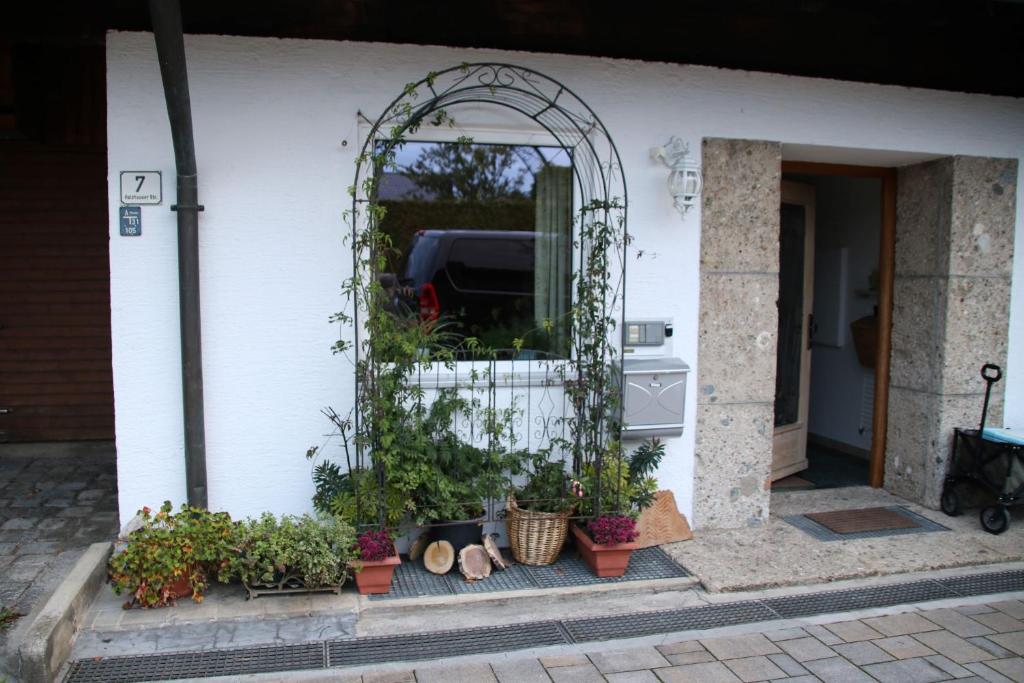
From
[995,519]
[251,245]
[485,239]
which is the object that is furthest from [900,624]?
[251,245]

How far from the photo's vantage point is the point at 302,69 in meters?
4.25

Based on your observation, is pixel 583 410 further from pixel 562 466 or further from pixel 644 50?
pixel 644 50

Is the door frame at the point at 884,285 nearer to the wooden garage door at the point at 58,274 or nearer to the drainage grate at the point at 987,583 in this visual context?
the drainage grate at the point at 987,583

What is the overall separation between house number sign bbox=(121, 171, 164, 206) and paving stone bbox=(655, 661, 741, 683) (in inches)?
135

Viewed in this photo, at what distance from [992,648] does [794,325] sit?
10.3 feet

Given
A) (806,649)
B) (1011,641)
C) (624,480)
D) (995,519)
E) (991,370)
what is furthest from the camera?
(991,370)

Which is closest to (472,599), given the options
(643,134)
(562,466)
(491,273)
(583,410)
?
(562,466)

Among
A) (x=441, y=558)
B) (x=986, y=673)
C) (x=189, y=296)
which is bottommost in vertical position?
(x=986, y=673)

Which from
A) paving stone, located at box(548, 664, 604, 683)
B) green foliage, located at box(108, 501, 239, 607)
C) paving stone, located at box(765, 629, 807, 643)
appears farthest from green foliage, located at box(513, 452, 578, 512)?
green foliage, located at box(108, 501, 239, 607)

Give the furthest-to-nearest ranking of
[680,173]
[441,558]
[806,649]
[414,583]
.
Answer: [680,173], [441,558], [414,583], [806,649]

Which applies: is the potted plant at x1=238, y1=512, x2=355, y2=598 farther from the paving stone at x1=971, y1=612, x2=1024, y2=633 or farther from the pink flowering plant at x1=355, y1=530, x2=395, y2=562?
the paving stone at x1=971, y1=612, x2=1024, y2=633

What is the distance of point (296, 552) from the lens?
12.5 feet

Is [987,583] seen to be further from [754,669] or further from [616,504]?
[616,504]

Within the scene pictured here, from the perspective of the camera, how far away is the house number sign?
13.4 ft
